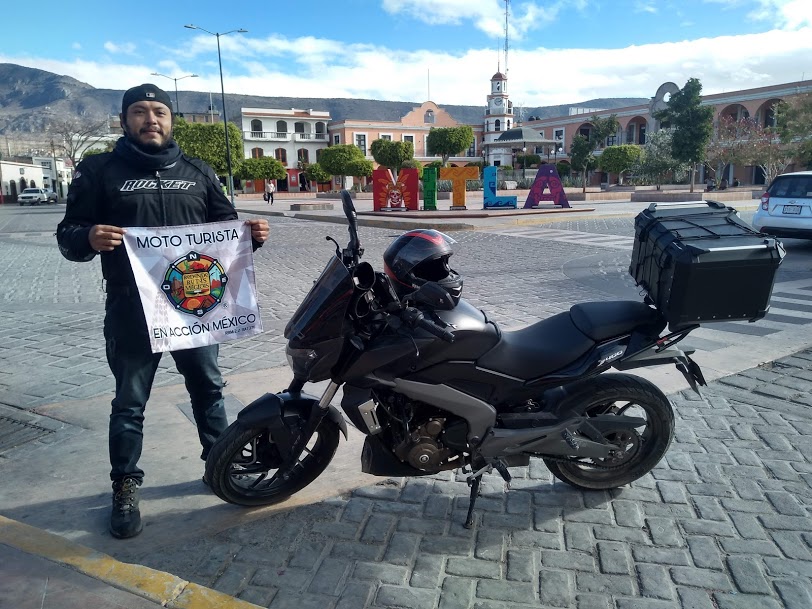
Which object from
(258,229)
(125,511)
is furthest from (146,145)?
(125,511)

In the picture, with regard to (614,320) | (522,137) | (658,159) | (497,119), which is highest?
(497,119)

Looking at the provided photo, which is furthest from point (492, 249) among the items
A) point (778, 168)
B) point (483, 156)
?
point (483, 156)

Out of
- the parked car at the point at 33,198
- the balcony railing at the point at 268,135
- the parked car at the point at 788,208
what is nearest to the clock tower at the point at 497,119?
the balcony railing at the point at 268,135

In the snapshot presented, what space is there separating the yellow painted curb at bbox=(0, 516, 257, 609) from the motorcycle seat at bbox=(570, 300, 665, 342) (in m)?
1.95

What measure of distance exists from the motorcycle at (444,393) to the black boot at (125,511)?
0.40 meters

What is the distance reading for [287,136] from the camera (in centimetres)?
7631

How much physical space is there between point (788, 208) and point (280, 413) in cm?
1244

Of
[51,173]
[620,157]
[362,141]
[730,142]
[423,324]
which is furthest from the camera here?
[51,173]

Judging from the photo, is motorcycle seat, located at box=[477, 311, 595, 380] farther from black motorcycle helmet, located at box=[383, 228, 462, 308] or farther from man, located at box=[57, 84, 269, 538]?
man, located at box=[57, 84, 269, 538]

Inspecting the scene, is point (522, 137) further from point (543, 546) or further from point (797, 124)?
point (543, 546)

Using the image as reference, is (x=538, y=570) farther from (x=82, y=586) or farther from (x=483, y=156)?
(x=483, y=156)

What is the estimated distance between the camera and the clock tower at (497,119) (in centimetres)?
8112

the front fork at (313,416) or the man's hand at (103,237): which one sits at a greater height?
the man's hand at (103,237)

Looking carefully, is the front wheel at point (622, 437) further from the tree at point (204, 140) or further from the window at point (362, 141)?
the window at point (362, 141)
